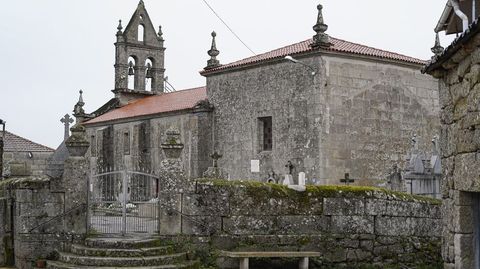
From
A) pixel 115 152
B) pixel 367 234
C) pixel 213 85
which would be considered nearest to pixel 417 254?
pixel 367 234

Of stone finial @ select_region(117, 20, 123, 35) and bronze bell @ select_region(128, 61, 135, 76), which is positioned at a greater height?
stone finial @ select_region(117, 20, 123, 35)

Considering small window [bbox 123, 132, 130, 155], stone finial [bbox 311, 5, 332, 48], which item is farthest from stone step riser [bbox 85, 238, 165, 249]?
small window [bbox 123, 132, 130, 155]

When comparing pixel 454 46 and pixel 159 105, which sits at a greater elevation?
pixel 159 105

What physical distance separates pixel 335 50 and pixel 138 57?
19.5 metres

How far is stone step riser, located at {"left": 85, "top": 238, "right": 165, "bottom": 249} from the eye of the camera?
9844 mm

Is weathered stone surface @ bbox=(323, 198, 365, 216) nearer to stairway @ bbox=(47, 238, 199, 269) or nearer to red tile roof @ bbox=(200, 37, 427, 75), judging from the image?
stairway @ bbox=(47, 238, 199, 269)

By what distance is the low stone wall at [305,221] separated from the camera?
10242 mm

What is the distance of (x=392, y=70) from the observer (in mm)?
21984

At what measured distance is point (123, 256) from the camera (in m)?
9.63

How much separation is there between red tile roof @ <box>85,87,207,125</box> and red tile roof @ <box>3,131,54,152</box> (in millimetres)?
2922

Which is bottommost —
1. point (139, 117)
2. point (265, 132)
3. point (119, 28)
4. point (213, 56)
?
point (265, 132)

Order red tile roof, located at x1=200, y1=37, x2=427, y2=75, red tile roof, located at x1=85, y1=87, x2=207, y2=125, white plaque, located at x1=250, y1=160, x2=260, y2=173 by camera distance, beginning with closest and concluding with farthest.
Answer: red tile roof, located at x1=200, y1=37, x2=427, y2=75
white plaque, located at x1=250, y1=160, x2=260, y2=173
red tile roof, located at x1=85, y1=87, x2=207, y2=125

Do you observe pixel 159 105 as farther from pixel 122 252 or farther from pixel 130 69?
pixel 122 252

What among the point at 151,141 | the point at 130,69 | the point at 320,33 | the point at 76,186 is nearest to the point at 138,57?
the point at 130,69
